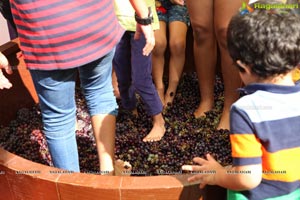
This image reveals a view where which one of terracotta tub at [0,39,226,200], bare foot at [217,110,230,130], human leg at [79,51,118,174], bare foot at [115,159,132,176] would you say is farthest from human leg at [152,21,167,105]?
terracotta tub at [0,39,226,200]

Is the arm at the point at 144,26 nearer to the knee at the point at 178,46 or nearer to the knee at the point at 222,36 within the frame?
the knee at the point at 222,36

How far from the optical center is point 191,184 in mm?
1403

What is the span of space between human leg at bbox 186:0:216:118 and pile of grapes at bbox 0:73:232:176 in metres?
0.08

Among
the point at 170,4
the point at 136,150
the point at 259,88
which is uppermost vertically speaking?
the point at 259,88

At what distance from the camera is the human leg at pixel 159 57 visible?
258 cm

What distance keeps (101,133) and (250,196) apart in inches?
27.8

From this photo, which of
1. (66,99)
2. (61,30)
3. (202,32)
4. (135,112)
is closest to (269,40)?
(61,30)

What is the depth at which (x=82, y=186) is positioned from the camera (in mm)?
1448

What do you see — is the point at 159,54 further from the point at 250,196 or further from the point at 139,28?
the point at 250,196

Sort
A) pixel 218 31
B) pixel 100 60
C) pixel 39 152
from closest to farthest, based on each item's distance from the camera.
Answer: pixel 100 60, pixel 218 31, pixel 39 152

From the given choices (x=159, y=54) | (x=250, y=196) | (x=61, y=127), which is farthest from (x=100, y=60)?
(x=159, y=54)

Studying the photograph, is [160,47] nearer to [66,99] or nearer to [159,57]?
[159,57]

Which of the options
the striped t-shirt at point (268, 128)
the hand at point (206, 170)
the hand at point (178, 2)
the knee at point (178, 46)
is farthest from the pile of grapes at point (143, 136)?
the striped t-shirt at point (268, 128)

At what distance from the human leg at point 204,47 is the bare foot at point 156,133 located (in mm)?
253
